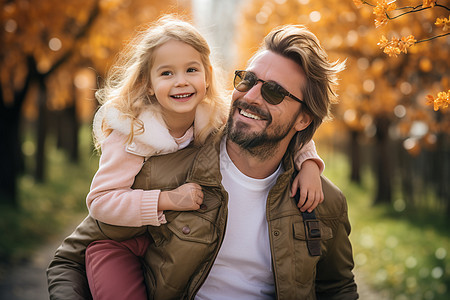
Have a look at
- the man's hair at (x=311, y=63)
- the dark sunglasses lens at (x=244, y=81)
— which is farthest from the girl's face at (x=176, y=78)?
the man's hair at (x=311, y=63)

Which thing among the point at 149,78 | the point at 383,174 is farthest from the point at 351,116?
the point at 149,78

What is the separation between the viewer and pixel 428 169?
1159 centimetres

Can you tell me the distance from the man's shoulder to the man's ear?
0.40 meters

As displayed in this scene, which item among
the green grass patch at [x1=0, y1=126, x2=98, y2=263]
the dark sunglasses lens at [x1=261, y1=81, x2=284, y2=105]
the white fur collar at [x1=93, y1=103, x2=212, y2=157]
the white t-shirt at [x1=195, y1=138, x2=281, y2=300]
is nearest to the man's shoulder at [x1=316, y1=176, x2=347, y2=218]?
the white t-shirt at [x1=195, y1=138, x2=281, y2=300]

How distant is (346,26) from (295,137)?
610 centimetres

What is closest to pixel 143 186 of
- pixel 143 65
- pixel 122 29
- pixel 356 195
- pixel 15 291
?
pixel 143 65

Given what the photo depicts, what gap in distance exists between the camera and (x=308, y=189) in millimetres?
2891

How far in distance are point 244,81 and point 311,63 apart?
17.8 inches

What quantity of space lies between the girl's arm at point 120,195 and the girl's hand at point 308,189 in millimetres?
824

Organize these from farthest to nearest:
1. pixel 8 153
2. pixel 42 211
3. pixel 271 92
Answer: pixel 42 211 < pixel 8 153 < pixel 271 92

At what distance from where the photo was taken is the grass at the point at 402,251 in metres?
6.45

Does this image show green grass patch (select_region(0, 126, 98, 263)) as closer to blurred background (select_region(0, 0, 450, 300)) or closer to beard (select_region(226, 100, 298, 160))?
blurred background (select_region(0, 0, 450, 300))

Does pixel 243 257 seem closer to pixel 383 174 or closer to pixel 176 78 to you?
pixel 176 78

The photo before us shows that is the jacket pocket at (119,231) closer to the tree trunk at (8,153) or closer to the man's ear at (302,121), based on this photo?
the man's ear at (302,121)
